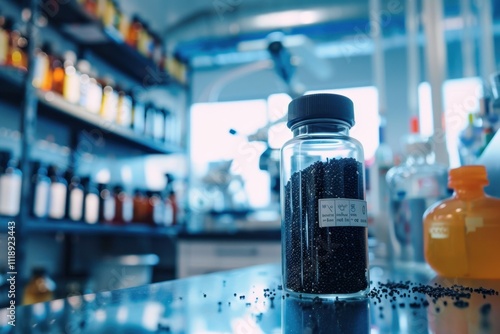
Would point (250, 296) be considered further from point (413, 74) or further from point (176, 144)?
point (176, 144)

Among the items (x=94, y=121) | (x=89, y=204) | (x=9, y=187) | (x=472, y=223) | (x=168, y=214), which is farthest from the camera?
(x=168, y=214)

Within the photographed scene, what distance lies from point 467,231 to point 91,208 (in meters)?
1.58

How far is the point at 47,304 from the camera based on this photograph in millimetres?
462

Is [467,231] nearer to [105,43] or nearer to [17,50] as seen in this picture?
[17,50]

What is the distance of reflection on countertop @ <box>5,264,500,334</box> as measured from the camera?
337 millimetres

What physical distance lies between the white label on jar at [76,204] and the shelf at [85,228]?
29 millimetres

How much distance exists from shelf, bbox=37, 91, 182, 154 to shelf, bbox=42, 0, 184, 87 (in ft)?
1.39

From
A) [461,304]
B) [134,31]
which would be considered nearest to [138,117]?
[134,31]

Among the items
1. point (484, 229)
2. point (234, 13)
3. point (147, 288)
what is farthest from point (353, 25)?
point (147, 288)

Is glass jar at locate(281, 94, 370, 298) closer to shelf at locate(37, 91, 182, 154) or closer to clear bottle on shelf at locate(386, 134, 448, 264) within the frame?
clear bottle on shelf at locate(386, 134, 448, 264)

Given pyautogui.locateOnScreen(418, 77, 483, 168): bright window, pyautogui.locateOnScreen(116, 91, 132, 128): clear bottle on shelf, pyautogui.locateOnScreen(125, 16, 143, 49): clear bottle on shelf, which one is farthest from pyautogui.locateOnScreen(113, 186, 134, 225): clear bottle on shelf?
pyautogui.locateOnScreen(418, 77, 483, 168): bright window

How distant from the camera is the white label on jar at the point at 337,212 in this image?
0.49 meters

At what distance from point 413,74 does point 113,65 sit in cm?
180

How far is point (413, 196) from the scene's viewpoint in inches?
42.0
